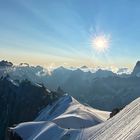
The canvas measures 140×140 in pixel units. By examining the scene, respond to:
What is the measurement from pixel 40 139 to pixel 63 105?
98.3 meters

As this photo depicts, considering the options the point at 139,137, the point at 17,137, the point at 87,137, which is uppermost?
the point at 139,137

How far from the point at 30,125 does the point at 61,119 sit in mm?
27929

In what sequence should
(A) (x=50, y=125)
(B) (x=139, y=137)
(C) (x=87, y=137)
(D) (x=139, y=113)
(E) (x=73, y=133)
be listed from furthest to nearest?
1. (A) (x=50, y=125)
2. (E) (x=73, y=133)
3. (C) (x=87, y=137)
4. (D) (x=139, y=113)
5. (B) (x=139, y=137)

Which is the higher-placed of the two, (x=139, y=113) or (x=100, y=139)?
(x=139, y=113)

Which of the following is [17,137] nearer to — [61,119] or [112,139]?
[61,119]

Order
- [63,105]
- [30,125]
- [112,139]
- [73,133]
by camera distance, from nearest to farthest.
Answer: [112,139] → [73,133] → [30,125] → [63,105]

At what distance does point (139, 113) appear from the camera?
39375 millimetres

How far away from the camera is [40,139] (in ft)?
188

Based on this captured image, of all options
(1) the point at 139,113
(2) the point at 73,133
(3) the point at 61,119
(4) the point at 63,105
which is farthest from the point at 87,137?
(4) the point at 63,105

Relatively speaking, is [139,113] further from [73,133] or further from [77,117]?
[77,117]

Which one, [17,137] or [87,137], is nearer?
[87,137]

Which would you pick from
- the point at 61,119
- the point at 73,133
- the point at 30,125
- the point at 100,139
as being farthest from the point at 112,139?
the point at 61,119

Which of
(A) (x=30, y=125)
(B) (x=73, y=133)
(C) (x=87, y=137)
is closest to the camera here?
(C) (x=87, y=137)

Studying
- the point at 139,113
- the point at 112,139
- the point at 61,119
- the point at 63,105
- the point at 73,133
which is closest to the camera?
the point at 112,139
